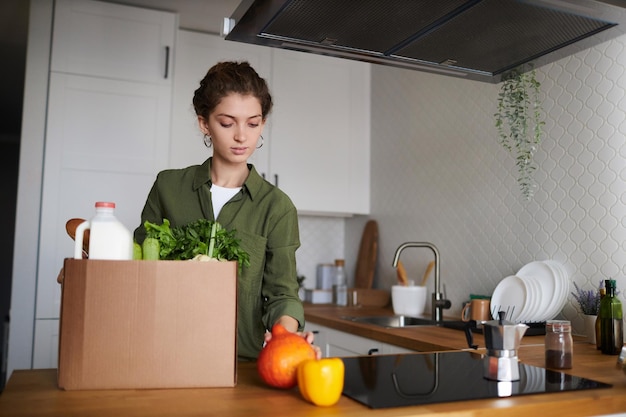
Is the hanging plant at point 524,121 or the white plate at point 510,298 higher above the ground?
the hanging plant at point 524,121

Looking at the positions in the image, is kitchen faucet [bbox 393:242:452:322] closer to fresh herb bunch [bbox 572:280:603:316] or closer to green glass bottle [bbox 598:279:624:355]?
fresh herb bunch [bbox 572:280:603:316]

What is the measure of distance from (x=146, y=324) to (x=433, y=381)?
56 centimetres

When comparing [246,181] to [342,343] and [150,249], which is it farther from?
[342,343]

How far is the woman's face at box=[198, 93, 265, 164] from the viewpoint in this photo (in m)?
1.40

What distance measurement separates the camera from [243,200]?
1.51 meters

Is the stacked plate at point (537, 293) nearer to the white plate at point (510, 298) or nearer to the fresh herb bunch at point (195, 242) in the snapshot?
the white plate at point (510, 298)

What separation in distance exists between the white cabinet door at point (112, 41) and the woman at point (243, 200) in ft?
5.22

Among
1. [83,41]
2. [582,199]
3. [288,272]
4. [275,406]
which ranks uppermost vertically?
[83,41]

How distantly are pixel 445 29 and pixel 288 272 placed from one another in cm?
75

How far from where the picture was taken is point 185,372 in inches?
41.1

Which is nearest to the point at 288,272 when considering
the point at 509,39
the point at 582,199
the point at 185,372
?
the point at 185,372

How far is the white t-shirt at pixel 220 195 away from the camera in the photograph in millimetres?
1534

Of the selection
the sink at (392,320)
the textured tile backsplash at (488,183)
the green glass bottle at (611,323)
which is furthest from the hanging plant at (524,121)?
the sink at (392,320)

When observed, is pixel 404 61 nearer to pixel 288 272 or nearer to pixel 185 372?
pixel 288 272
